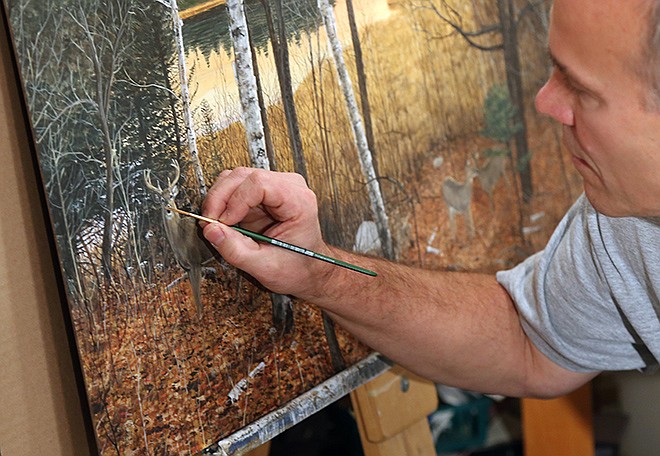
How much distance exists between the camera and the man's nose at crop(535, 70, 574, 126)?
3.95 ft

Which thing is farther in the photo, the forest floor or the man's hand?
the forest floor

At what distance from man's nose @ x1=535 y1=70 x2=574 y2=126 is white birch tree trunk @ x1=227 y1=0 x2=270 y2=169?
1.31 ft

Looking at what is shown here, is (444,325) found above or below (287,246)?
below

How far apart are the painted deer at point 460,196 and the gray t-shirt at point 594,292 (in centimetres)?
12

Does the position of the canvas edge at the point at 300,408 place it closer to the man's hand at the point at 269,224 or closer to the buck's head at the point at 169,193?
the man's hand at the point at 269,224

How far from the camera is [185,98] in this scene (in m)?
1.09

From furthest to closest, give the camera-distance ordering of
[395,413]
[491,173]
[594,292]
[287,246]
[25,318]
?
[491,173]
[395,413]
[594,292]
[287,246]
[25,318]

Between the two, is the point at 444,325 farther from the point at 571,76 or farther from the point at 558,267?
the point at 571,76

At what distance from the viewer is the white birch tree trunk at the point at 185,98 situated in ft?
3.56

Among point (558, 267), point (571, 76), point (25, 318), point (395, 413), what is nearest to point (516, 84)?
point (558, 267)

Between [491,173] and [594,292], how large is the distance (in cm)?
34

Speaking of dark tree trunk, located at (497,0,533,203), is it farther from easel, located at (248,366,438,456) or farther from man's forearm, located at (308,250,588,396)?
easel, located at (248,366,438,456)

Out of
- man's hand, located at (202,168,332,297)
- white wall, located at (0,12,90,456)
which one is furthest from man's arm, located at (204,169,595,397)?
white wall, located at (0,12,90,456)

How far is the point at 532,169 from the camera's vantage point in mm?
1705
